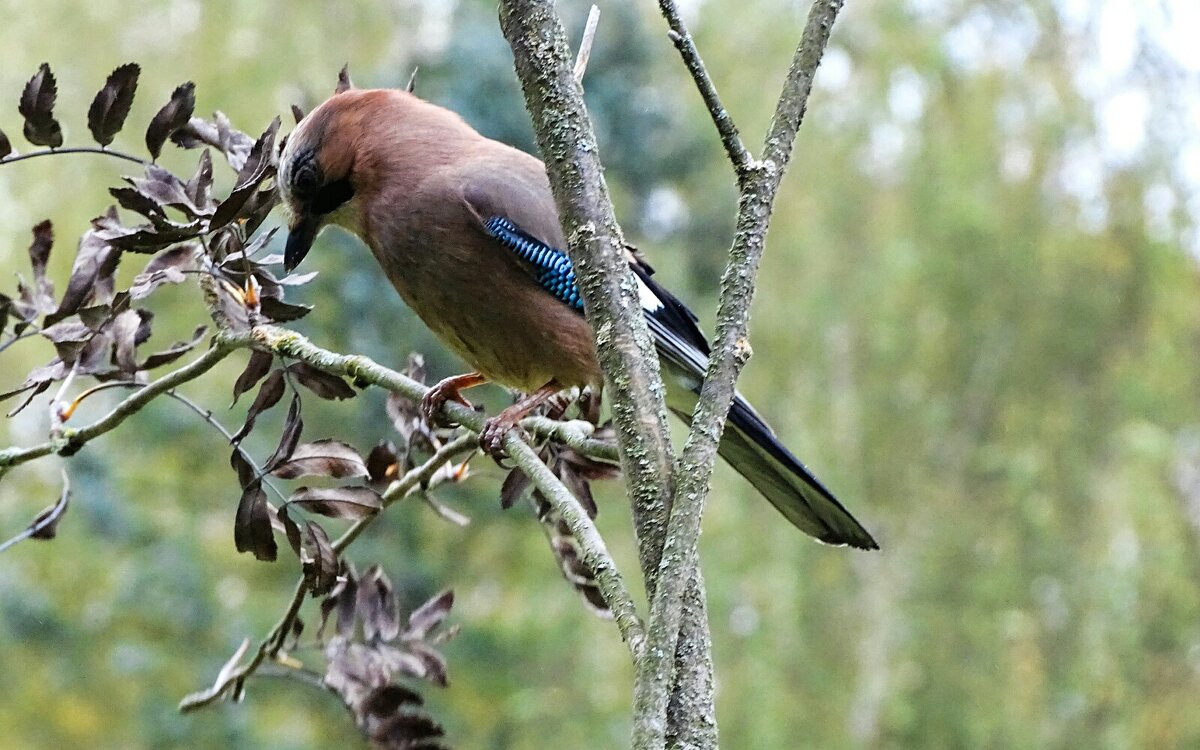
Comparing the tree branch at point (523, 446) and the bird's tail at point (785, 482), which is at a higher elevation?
the bird's tail at point (785, 482)

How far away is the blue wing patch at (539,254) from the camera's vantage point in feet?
8.53

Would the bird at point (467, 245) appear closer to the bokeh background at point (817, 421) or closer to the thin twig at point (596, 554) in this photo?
the thin twig at point (596, 554)

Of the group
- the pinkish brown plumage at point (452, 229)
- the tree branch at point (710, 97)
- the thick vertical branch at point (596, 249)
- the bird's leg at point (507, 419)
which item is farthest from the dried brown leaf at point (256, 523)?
the pinkish brown plumage at point (452, 229)

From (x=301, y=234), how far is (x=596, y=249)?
1561 millimetres

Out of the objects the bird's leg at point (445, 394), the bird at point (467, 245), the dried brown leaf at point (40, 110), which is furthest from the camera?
the bird at point (467, 245)

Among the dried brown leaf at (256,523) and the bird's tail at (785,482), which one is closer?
the dried brown leaf at (256,523)

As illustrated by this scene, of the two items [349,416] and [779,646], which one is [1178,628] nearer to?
[779,646]

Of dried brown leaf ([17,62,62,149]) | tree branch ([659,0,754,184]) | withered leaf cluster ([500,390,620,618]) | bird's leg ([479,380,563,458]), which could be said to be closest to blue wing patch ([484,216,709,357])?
bird's leg ([479,380,563,458])

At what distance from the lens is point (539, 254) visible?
261 cm

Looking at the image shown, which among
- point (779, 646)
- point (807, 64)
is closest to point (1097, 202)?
point (779, 646)

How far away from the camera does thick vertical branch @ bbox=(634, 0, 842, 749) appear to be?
111 cm

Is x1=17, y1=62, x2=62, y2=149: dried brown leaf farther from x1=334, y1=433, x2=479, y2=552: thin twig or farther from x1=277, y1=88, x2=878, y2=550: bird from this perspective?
x1=277, y1=88, x2=878, y2=550: bird

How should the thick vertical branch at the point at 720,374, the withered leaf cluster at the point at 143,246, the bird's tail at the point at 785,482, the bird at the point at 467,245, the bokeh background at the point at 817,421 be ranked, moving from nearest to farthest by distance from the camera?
the thick vertical branch at the point at 720,374
the withered leaf cluster at the point at 143,246
the bird's tail at the point at 785,482
the bird at the point at 467,245
the bokeh background at the point at 817,421

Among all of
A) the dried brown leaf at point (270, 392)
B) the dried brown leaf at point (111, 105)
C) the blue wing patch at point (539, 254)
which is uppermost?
the blue wing patch at point (539, 254)
